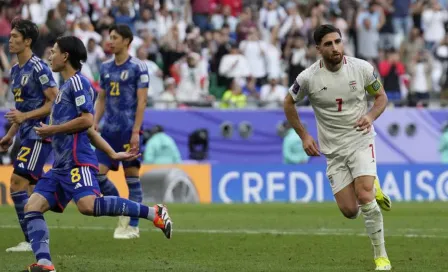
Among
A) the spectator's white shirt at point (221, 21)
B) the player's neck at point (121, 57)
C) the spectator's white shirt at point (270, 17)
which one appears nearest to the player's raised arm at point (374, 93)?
the player's neck at point (121, 57)

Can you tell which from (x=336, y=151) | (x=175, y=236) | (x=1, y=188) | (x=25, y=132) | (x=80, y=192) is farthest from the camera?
(x=1, y=188)

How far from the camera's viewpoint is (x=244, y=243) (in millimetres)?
14367

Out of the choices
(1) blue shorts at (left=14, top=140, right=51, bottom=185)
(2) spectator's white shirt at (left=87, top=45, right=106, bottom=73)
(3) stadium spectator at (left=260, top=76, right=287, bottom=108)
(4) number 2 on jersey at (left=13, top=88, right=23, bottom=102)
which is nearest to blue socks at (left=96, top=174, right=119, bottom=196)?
(1) blue shorts at (left=14, top=140, right=51, bottom=185)

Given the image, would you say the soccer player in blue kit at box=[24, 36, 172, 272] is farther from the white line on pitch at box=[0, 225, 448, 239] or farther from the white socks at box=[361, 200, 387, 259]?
the white line on pitch at box=[0, 225, 448, 239]

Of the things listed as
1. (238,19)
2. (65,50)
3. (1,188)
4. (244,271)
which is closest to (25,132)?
(65,50)

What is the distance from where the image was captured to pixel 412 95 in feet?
98.3

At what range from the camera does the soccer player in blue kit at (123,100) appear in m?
15.1

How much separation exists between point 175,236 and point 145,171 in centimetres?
865

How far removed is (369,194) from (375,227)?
0.33 meters

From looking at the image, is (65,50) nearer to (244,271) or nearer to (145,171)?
(244,271)

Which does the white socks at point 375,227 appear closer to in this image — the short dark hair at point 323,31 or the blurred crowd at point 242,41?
the short dark hair at point 323,31

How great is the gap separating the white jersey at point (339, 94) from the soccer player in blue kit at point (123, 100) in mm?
3704

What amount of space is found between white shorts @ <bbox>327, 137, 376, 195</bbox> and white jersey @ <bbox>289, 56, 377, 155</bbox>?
7 cm

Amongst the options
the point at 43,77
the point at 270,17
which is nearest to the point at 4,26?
the point at 270,17
